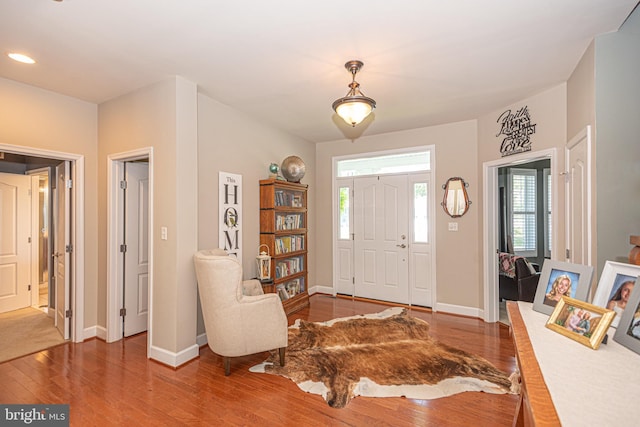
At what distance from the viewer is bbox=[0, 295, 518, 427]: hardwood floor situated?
2133 mm

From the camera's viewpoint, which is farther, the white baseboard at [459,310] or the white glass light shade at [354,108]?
the white baseboard at [459,310]

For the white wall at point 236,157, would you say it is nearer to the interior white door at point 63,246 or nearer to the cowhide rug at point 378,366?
the cowhide rug at point 378,366

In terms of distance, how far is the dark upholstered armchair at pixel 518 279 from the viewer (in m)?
4.32

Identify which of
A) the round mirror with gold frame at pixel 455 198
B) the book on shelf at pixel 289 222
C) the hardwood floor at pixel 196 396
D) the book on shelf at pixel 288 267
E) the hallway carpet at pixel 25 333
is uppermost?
the round mirror with gold frame at pixel 455 198

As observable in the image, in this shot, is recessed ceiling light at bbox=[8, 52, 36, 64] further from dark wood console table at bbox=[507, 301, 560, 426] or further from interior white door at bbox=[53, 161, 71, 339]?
dark wood console table at bbox=[507, 301, 560, 426]

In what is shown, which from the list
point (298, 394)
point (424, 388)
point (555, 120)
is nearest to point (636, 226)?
point (555, 120)

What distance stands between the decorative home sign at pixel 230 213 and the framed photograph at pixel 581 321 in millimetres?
3151

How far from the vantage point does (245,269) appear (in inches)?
155

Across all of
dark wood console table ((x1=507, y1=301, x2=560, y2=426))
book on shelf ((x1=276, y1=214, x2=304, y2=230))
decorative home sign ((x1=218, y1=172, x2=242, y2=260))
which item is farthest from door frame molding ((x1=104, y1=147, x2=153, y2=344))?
dark wood console table ((x1=507, y1=301, x2=560, y2=426))

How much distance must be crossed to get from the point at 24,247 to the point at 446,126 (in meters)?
6.54

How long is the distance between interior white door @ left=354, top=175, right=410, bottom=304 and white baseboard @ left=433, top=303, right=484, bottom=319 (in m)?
0.48

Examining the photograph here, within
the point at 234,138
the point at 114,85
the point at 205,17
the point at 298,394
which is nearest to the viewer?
the point at 205,17

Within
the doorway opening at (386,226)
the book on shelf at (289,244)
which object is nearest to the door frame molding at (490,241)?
the doorway opening at (386,226)

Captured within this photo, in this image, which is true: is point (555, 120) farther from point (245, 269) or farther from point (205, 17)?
point (245, 269)
